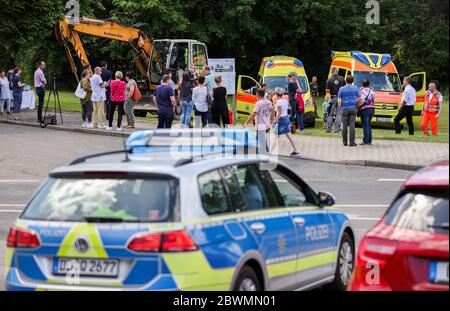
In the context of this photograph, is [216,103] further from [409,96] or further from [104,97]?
[409,96]

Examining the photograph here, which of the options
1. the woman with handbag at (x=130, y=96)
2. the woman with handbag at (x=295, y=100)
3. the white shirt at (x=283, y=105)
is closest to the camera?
the white shirt at (x=283, y=105)

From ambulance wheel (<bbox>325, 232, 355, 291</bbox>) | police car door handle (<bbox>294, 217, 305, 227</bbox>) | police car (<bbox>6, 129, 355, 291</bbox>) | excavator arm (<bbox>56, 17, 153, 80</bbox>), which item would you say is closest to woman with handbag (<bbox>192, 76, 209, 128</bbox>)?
excavator arm (<bbox>56, 17, 153, 80</bbox>)

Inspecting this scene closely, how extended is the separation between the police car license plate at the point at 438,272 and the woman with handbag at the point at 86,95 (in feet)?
79.7

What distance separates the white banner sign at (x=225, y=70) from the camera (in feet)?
98.9

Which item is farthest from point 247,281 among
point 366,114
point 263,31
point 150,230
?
point 263,31

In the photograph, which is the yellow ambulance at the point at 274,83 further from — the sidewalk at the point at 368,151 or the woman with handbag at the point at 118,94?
the woman with handbag at the point at 118,94

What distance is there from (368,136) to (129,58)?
36.0 meters

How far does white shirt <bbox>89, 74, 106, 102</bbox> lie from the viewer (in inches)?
1166

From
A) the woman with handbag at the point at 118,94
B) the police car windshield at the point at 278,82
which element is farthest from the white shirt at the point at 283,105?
the police car windshield at the point at 278,82

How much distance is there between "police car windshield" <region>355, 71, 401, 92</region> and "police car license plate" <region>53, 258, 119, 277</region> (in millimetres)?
30060

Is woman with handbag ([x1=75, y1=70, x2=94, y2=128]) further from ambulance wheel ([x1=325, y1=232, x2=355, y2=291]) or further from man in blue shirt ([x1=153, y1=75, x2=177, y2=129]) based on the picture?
ambulance wheel ([x1=325, y1=232, x2=355, y2=291])

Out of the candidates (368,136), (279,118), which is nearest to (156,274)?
(279,118)

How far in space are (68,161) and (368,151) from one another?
24.7ft

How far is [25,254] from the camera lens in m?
7.58
